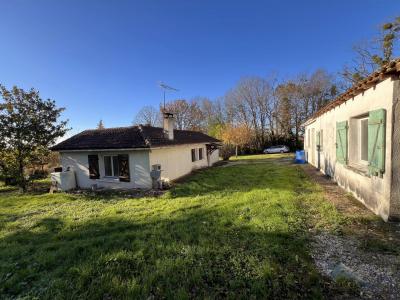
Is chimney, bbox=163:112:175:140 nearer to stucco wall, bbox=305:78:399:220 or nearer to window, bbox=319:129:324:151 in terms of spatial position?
stucco wall, bbox=305:78:399:220

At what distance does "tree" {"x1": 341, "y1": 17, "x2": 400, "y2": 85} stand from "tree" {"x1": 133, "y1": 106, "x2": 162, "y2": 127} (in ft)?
93.4

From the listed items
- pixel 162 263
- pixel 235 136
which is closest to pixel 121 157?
pixel 162 263

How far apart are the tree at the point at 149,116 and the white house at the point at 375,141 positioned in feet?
110

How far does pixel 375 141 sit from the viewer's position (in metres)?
4.76

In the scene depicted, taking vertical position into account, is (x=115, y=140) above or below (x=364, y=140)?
above

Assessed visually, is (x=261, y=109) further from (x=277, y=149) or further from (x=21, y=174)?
(x=21, y=174)

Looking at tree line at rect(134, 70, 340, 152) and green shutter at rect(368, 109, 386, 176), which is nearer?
green shutter at rect(368, 109, 386, 176)

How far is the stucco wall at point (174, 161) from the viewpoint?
1099 centimetres

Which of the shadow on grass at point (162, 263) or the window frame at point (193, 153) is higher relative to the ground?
the window frame at point (193, 153)

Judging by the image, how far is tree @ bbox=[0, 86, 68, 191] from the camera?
447 inches

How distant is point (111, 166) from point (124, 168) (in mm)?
1005

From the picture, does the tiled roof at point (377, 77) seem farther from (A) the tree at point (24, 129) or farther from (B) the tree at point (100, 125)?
(B) the tree at point (100, 125)

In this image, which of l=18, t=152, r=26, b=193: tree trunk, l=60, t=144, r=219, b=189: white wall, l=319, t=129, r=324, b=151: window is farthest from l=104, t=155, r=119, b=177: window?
l=319, t=129, r=324, b=151: window

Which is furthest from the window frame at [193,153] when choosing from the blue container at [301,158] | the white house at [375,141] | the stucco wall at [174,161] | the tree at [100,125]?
the tree at [100,125]
